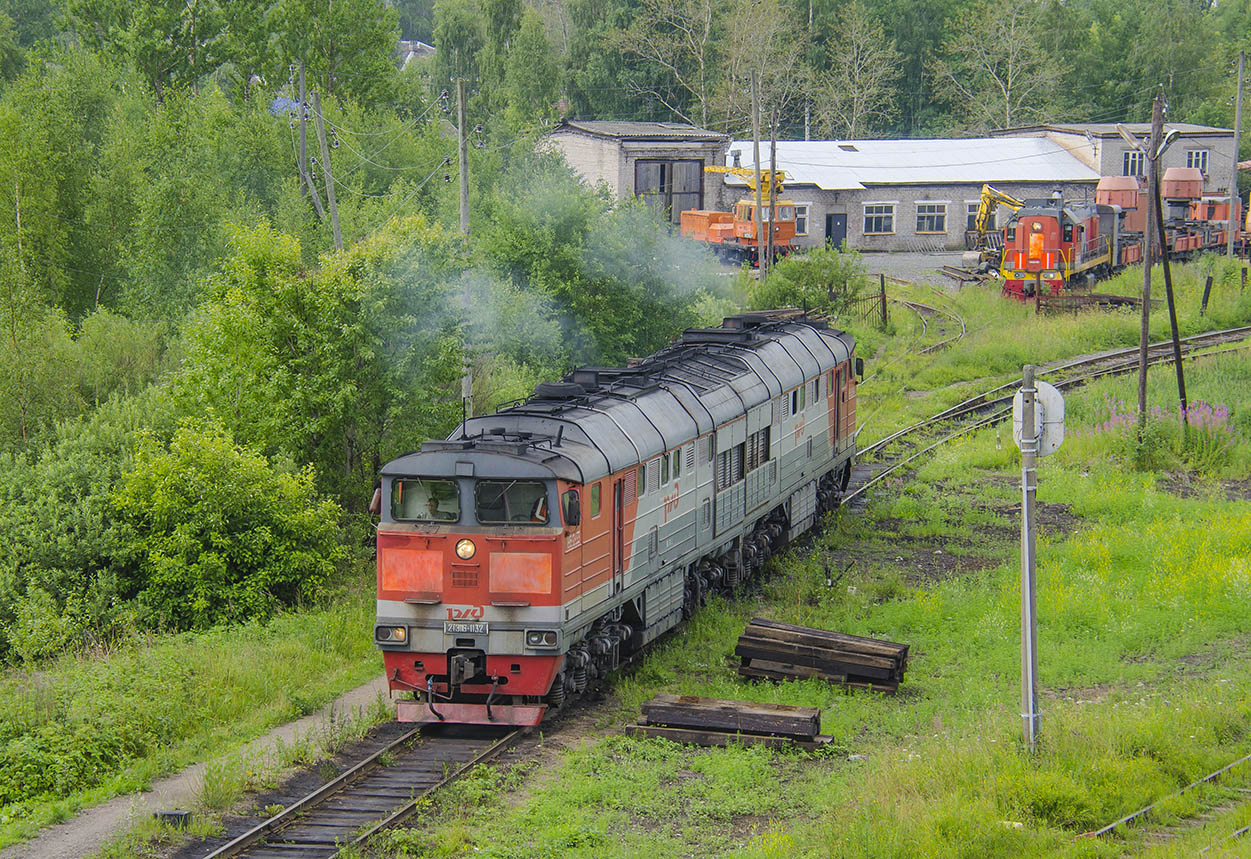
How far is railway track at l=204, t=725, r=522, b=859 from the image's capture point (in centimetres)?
1248

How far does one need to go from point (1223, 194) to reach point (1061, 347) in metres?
30.9

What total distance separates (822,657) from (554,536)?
13.8 ft

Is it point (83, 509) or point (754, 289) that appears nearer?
point (83, 509)

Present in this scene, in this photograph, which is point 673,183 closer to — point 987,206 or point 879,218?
point 879,218

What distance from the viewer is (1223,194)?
215 feet

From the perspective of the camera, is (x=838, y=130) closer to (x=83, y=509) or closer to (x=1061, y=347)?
(x=1061, y=347)

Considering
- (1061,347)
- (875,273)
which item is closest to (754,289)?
(1061,347)

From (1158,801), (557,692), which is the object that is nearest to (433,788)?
(557,692)

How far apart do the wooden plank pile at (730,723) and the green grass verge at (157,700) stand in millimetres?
4296

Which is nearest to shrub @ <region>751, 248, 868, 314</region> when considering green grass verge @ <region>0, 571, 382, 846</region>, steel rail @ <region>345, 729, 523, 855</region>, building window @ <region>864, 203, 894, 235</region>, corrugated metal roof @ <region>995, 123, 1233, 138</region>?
building window @ <region>864, 203, 894, 235</region>

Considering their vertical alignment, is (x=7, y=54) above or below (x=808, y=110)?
above

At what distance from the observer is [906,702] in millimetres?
16688

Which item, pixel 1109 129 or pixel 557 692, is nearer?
pixel 557 692

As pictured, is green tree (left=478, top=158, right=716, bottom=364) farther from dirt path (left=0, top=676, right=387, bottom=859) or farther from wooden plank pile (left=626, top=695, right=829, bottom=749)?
dirt path (left=0, top=676, right=387, bottom=859)
